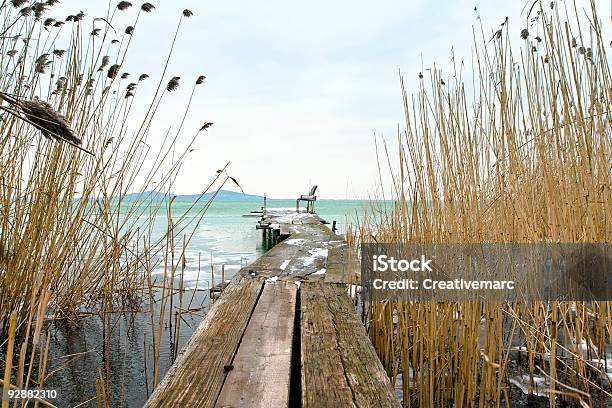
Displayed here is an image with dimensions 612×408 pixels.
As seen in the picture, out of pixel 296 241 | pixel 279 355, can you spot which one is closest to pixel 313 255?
pixel 296 241

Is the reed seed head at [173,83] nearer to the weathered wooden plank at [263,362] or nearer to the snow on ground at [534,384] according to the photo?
the weathered wooden plank at [263,362]

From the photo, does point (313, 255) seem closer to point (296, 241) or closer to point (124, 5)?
point (296, 241)

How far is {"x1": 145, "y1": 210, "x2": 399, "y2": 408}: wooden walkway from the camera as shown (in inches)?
45.8

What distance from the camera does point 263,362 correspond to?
1.39 metres

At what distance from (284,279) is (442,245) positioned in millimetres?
1121

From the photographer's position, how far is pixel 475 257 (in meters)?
1.71

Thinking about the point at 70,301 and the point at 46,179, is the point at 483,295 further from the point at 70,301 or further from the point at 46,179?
the point at 70,301

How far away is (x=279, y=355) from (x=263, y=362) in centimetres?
7

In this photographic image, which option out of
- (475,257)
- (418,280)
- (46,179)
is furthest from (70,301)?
(475,257)

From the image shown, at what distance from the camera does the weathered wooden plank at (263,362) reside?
45.4 inches

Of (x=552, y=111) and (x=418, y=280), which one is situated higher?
(x=552, y=111)

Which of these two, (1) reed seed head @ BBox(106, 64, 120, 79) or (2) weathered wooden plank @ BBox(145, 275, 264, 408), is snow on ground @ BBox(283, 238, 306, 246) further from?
(1) reed seed head @ BBox(106, 64, 120, 79)

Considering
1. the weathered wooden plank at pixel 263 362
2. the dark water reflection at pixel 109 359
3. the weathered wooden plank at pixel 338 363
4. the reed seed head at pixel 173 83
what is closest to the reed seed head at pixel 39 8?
the reed seed head at pixel 173 83

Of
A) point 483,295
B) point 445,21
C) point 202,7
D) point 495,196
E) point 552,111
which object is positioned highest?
point 202,7
